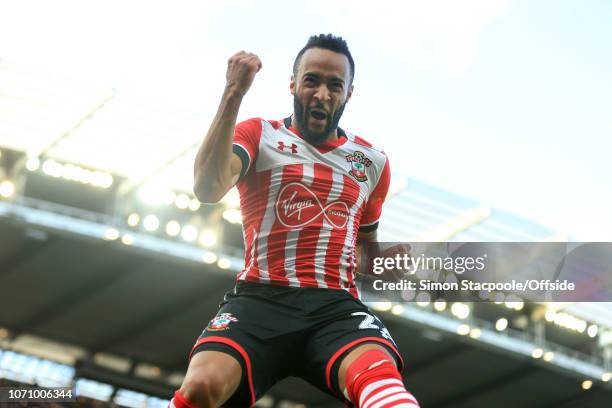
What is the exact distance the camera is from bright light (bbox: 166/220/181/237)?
24672 mm

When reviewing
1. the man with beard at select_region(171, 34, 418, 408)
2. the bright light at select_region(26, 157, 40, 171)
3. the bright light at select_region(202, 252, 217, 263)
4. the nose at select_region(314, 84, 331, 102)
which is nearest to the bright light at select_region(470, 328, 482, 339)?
the bright light at select_region(202, 252, 217, 263)

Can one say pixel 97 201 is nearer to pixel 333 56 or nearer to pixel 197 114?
pixel 197 114

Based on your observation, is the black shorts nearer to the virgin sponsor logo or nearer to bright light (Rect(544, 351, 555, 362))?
the virgin sponsor logo

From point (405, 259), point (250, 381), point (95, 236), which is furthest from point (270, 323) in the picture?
point (95, 236)

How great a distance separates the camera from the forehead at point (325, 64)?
12.8 ft

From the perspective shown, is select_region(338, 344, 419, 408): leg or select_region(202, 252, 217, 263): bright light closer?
select_region(338, 344, 419, 408): leg

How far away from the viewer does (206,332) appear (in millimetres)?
3627

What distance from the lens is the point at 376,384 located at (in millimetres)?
3299

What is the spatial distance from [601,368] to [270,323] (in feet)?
83.9

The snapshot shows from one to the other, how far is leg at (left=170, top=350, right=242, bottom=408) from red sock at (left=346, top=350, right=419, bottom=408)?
41 cm

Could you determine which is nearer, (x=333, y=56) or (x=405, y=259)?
(x=333, y=56)

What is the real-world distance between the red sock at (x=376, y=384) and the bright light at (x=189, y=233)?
21337mm

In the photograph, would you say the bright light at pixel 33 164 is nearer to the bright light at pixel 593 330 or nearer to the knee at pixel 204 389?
the bright light at pixel 593 330

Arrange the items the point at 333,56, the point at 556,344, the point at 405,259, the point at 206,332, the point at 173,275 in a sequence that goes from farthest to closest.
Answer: the point at 556,344 → the point at 173,275 → the point at 405,259 → the point at 333,56 → the point at 206,332
